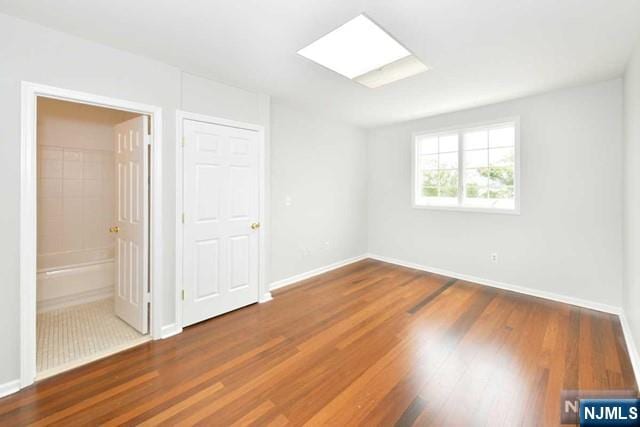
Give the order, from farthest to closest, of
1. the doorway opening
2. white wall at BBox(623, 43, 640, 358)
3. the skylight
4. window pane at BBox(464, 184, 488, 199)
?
1. window pane at BBox(464, 184, 488, 199)
2. the doorway opening
3. white wall at BBox(623, 43, 640, 358)
4. the skylight

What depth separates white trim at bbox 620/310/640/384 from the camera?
6.76 ft

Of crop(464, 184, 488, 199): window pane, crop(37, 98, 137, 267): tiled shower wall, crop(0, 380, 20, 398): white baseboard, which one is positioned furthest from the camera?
crop(464, 184, 488, 199): window pane

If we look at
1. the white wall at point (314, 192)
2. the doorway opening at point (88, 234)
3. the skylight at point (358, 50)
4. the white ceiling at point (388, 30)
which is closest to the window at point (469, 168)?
the white ceiling at point (388, 30)

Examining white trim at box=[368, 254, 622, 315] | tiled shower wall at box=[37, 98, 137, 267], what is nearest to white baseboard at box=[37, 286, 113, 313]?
tiled shower wall at box=[37, 98, 137, 267]

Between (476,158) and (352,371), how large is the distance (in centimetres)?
352

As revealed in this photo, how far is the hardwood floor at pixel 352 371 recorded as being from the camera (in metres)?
1.71

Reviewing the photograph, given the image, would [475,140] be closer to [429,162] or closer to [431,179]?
[429,162]

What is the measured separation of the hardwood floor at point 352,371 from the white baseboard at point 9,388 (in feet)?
0.17

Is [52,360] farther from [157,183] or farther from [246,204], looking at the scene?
[246,204]

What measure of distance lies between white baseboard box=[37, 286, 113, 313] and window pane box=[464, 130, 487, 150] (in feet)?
17.8

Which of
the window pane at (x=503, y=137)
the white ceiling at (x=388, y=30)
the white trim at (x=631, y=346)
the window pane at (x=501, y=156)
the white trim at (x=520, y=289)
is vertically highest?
the white ceiling at (x=388, y=30)

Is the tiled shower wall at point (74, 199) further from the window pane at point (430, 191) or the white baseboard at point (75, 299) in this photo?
the window pane at point (430, 191)

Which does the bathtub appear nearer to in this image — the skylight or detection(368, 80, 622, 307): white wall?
the skylight

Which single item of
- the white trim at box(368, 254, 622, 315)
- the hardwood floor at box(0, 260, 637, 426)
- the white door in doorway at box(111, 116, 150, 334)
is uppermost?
the white door in doorway at box(111, 116, 150, 334)
